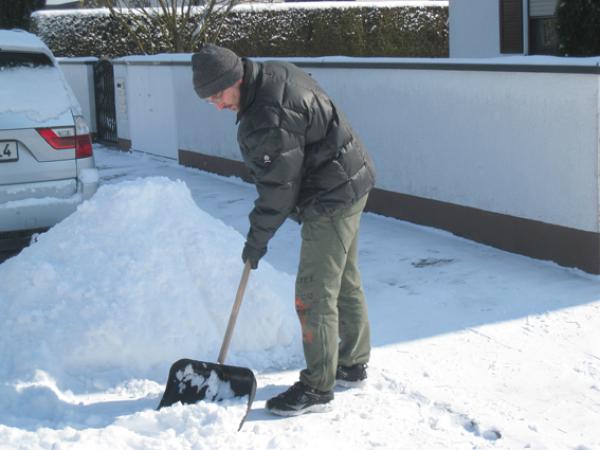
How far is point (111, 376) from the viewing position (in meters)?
5.04

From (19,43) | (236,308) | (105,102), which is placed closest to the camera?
(236,308)

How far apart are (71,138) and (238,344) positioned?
2718 millimetres

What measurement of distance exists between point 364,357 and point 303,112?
136 cm

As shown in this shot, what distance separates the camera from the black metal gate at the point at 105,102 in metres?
15.9

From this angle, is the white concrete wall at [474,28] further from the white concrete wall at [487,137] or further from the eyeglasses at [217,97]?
the eyeglasses at [217,97]

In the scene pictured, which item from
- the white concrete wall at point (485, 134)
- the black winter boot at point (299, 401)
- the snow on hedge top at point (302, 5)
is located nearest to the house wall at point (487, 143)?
the white concrete wall at point (485, 134)

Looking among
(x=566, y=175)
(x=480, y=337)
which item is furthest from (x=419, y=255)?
(x=480, y=337)

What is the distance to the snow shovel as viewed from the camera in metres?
4.46

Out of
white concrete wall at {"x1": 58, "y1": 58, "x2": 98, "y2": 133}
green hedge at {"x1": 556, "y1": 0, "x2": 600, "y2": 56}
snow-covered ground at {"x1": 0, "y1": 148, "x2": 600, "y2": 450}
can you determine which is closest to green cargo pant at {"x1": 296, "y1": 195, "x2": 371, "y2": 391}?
snow-covered ground at {"x1": 0, "y1": 148, "x2": 600, "y2": 450}

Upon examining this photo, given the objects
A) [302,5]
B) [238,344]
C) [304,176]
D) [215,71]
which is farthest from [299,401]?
[302,5]

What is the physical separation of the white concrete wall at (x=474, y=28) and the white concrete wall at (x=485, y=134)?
4482 millimetres

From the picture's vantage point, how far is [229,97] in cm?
431

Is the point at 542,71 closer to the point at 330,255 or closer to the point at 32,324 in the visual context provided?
the point at 330,255

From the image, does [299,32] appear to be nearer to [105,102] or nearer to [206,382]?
[105,102]
